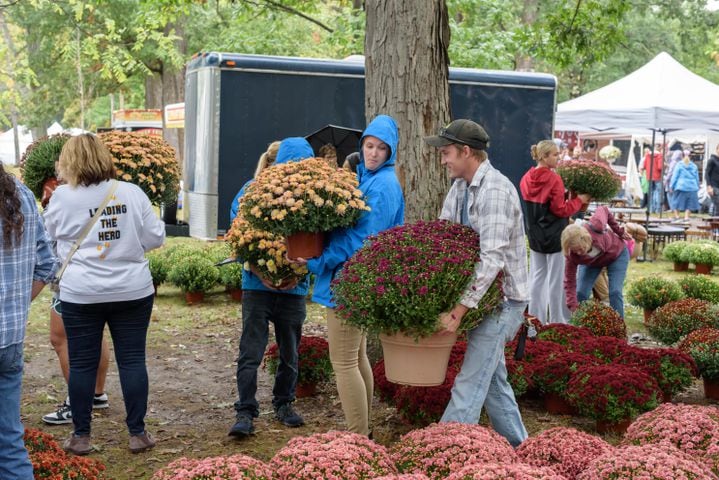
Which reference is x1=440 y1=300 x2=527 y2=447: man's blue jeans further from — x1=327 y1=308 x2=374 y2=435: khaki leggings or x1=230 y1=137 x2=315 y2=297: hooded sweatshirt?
x1=230 y1=137 x2=315 y2=297: hooded sweatshirt

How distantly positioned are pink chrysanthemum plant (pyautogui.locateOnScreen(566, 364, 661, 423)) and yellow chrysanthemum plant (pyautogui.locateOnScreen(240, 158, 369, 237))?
2229mm

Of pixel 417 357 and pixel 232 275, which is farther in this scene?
pixel 232 275

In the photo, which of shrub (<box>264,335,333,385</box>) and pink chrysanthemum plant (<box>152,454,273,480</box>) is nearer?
pink chrysanthemum plant (<box>152,454,273,480</box>)

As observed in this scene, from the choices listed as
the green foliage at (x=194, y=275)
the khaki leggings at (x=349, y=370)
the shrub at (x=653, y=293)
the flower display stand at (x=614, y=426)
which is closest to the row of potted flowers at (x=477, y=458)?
the khaki leggings at (x=349, y=370)

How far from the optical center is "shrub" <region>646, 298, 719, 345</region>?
26.7ft

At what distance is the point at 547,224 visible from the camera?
874 cm

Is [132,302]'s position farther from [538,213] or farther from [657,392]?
[538,213]

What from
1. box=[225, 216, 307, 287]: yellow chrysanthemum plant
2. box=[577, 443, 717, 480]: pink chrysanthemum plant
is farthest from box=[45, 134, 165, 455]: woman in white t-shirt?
box=[577, 443, 717, 480]: pink chrysanthemum plant

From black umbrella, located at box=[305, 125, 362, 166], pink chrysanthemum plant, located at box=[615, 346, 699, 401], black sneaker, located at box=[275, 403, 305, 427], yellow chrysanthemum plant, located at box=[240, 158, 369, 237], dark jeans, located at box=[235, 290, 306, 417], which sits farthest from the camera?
black umbrella, located at box=[305, 125, 362, 166]

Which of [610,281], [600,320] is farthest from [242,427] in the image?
[610,281]

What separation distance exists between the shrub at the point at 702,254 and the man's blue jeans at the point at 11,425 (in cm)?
1306

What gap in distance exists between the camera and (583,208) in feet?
30.6

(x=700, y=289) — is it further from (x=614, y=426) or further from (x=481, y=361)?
(x=481, y=361)

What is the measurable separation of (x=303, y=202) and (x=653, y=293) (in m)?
6.84
